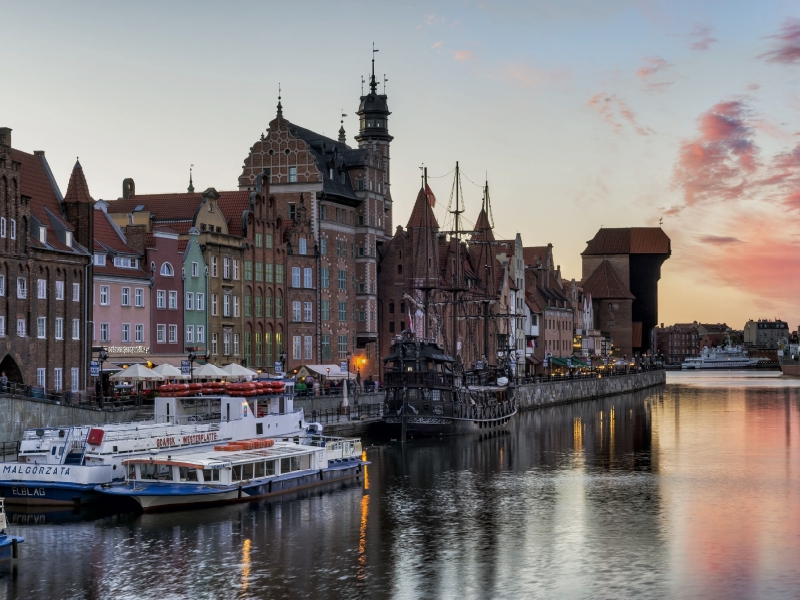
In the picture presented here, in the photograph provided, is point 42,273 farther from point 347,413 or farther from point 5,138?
point 347,413

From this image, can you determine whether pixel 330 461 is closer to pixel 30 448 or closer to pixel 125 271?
pixel 30 448

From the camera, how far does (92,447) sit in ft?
171

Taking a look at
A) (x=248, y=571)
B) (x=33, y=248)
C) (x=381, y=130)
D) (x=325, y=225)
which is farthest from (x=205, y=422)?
(x=381, y=130)

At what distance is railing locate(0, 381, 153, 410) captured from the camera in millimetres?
63344

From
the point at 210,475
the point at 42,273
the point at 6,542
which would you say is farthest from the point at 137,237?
the point at 6,542

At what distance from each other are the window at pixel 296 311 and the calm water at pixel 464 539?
30.8 metres

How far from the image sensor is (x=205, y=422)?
202 feet

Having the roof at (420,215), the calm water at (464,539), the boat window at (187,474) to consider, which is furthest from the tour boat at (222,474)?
the roof at (420,215)

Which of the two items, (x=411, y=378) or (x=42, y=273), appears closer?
(x=42, y=273)

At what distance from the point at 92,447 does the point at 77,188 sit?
28.6 meters

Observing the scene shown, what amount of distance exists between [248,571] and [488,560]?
8745 millimetres

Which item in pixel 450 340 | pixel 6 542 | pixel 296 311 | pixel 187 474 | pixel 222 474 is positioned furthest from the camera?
pixel 450 340

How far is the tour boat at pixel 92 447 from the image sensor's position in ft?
166

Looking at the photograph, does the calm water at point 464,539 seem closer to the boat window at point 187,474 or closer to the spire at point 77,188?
the boat window at point 187,474
